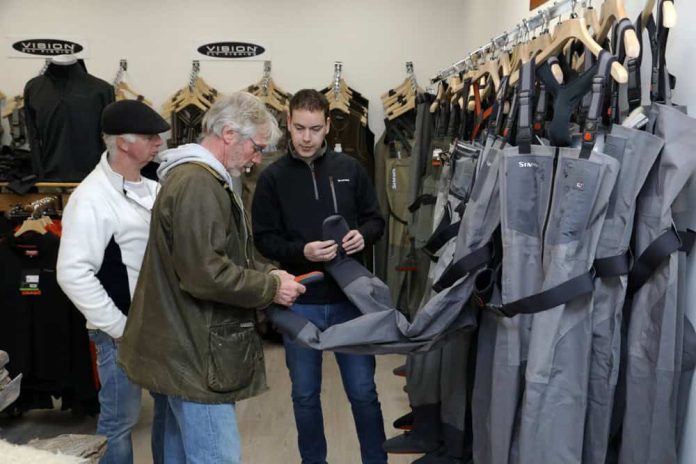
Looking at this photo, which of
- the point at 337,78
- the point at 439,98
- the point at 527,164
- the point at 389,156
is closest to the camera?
the point at 527,164

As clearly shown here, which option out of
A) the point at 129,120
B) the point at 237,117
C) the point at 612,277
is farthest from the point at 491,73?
the point at 129,120

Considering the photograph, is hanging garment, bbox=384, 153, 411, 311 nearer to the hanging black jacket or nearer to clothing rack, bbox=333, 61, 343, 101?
clothing rack, bbox=333, 61, 343, 101

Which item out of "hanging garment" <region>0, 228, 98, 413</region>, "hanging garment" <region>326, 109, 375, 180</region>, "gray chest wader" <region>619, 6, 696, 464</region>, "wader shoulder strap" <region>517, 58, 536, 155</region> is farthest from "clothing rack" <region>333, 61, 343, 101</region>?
"gray chest wader" <region>619, 6, 696, 464</region>

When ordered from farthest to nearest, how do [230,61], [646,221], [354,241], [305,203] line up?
[230,61]
[305,203]
[354,241]
[646,221]

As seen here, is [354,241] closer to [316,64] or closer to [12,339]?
[12,339]

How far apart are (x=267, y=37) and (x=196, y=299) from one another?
3.42 m

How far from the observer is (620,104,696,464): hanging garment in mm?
1429

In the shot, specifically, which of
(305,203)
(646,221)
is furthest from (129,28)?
(646,221)

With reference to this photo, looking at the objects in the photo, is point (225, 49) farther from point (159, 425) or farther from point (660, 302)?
point (660, 302)

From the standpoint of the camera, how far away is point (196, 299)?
5.97 ft

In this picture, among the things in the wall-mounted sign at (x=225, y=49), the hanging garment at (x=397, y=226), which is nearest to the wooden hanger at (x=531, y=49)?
the hanging garment at (x=397, y=226)

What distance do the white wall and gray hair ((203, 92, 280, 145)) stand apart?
302 cm

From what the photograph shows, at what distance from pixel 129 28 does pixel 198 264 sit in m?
3.63

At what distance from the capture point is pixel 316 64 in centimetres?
484
